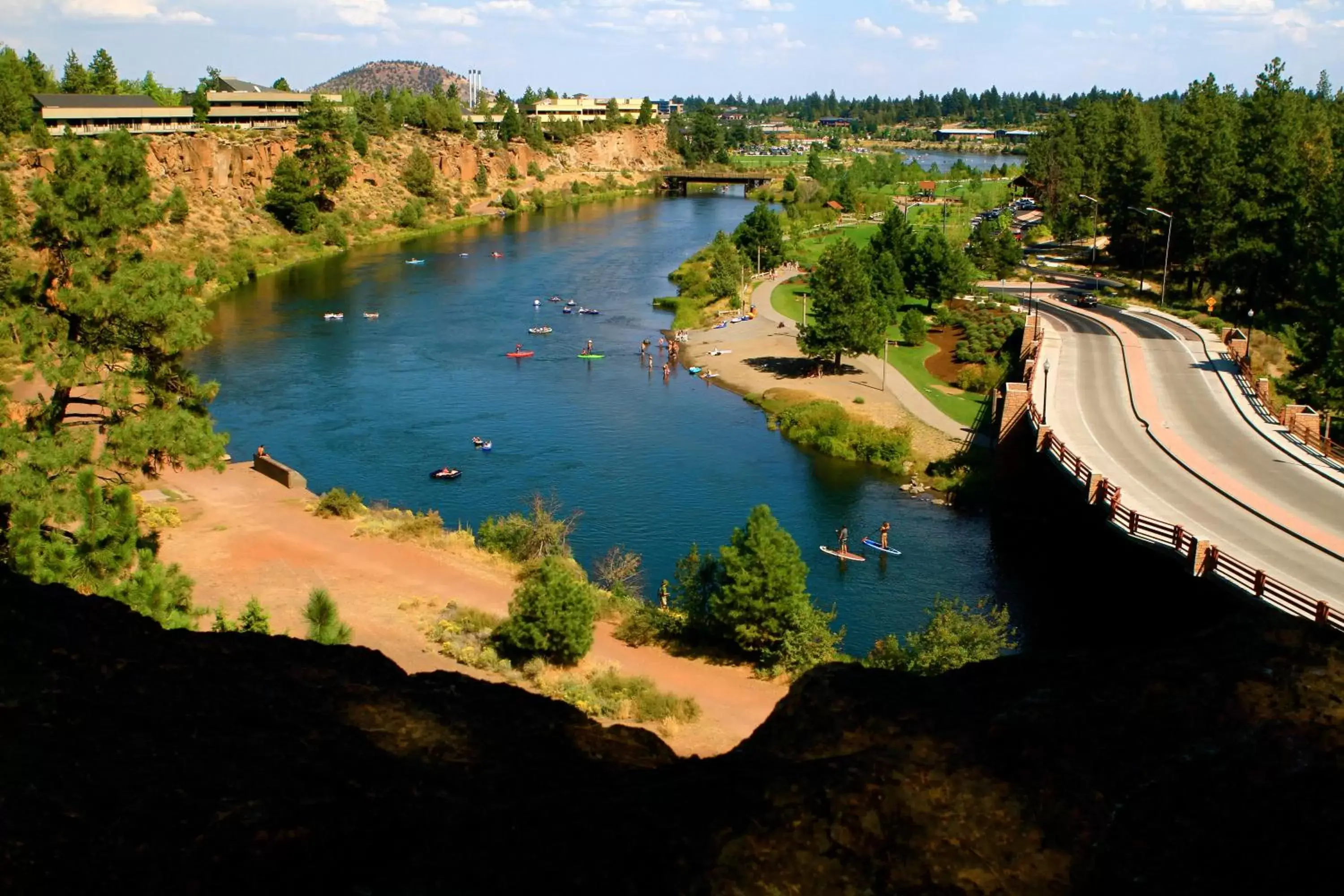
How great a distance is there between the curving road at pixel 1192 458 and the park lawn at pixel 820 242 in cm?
5023

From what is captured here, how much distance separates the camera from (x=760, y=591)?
31328 mm

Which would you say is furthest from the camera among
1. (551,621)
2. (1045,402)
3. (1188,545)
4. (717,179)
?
(717,179)

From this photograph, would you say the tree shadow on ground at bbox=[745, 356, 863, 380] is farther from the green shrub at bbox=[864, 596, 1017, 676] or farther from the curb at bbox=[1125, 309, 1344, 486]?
the green shrub at bbox=[864, 596, 1017, 676]

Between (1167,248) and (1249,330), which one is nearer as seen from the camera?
(1249,330)

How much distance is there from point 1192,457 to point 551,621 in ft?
71.3

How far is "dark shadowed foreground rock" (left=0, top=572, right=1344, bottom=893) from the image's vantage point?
9734mm

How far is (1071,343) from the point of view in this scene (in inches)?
2331

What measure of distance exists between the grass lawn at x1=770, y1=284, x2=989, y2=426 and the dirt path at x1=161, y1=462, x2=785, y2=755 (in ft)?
97.0

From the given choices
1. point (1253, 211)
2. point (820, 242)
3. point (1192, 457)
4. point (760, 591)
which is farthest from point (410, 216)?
point (760, 591)

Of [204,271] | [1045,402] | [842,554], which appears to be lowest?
[842,554]

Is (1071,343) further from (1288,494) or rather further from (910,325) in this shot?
(1288,494)

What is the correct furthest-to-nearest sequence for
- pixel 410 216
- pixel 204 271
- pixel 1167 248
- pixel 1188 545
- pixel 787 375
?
pixel 410 216, pixel 787 375, pixel 1167 248, pixel 204 271, pixel 1188 545

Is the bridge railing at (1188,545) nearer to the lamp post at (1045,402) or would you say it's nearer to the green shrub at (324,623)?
the lamp post at (1045,402)

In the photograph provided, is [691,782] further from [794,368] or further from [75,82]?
[75,82]
